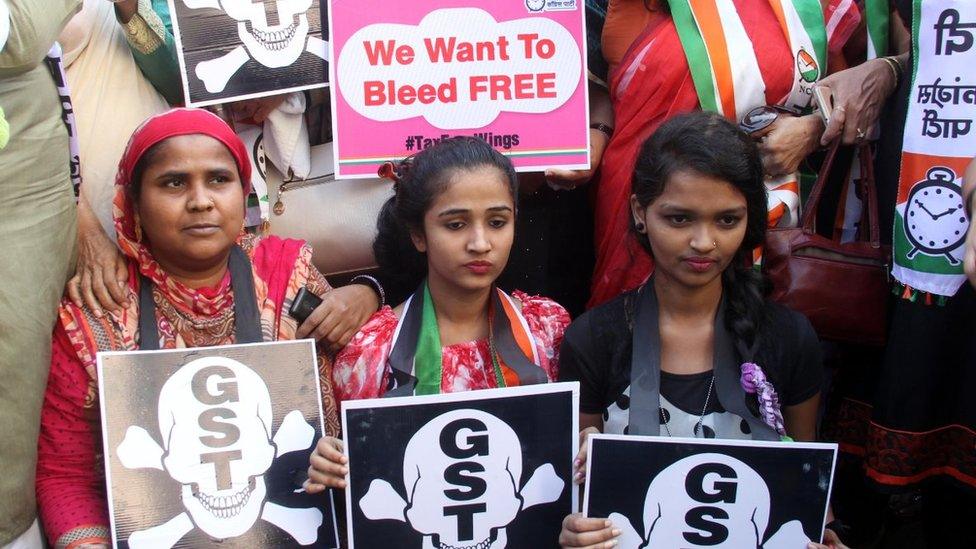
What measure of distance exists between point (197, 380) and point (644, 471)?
1142 millimetres

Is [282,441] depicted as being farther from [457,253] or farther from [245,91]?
[245,91]

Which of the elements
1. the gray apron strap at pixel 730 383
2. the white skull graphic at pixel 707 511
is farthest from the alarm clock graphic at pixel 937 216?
the white skull graphic at pixel 707 511

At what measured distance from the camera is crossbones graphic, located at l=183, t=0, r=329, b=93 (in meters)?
2.94

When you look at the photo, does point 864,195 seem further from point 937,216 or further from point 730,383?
point 730,383

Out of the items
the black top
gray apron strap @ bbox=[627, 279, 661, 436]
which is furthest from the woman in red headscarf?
gray apron strap @ bbox=[627, 279, 661, 436]

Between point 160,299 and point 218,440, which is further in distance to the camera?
point 160,299

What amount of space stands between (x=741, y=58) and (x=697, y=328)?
858 millimetres

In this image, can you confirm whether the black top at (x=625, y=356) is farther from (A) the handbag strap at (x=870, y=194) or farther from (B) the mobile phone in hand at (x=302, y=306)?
(B) the mobile phone in hand at (x=302, y=306)

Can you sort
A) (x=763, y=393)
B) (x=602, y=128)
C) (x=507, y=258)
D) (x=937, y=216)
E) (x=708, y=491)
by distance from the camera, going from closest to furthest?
1. (x=708, y=491)
2. (x=763, y=393)
3. (x=937, y=216)
4. (x=507, y=258)
5. (x=602, y=128)

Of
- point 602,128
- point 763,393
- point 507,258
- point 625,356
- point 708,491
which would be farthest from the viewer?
point 602,128

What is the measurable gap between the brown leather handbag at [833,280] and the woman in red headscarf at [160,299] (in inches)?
52.5

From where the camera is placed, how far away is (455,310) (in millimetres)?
2814

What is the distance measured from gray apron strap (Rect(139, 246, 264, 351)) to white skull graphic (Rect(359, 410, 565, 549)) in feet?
2.02

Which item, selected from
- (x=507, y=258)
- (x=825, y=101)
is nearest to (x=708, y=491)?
(x=507, y=258)
